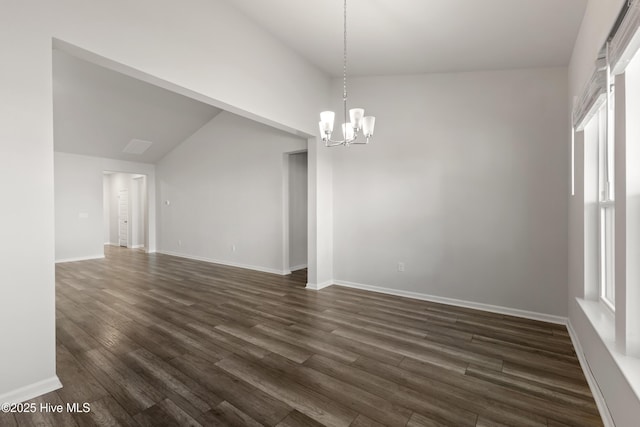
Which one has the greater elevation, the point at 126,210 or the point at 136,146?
the point at 136,146

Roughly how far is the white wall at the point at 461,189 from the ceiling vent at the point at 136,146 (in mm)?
5405

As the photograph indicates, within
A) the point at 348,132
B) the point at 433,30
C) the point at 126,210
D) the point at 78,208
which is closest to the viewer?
the point at 348,132

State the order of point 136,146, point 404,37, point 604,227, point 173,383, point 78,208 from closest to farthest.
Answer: point 173,383 → point 604,227 → point 404,37 → point 136,146 → point 78,208

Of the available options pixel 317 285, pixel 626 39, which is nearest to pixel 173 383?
pixel 317 285

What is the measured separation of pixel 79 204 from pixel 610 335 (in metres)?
10.1

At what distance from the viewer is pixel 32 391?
202cm

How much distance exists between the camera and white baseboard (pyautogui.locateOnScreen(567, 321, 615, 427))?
71.6 inches

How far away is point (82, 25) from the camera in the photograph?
7.12ft

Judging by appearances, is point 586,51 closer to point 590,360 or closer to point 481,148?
point 481,148

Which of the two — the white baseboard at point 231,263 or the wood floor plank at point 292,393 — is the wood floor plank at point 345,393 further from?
the white baseboard at point 231,263

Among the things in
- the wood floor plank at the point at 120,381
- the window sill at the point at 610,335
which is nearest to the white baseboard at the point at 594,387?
the window sill at the point at 610,335

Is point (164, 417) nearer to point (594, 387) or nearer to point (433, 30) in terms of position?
point (594, 387)

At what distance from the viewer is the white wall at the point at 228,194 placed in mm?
6098

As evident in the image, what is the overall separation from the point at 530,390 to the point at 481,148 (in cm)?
279
